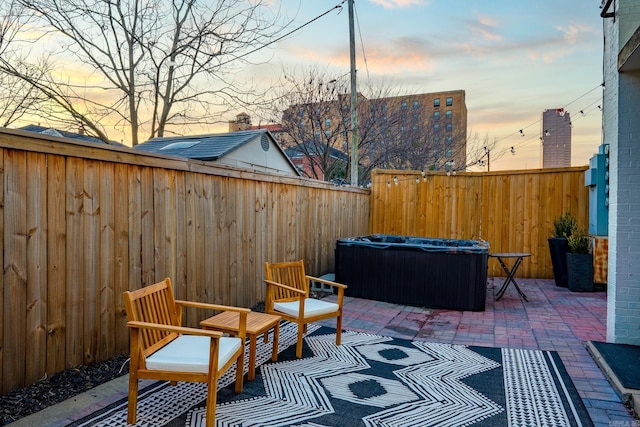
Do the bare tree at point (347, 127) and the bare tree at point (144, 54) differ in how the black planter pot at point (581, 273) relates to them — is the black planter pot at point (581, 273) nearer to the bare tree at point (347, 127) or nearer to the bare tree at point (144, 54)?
the bare tree at point (347, 127)

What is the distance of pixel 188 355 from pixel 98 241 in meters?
1.15

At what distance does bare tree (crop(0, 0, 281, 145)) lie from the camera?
5.70 meters

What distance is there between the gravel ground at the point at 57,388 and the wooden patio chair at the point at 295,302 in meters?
1.25

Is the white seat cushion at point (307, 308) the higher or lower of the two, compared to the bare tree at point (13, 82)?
lower

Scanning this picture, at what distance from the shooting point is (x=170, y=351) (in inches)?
91.7

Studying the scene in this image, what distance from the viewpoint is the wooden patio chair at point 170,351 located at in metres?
2.12

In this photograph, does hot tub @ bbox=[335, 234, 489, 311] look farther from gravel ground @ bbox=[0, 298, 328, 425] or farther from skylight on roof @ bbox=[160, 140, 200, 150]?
skylight on roof @ bbox=[160, 140, 200, 150]

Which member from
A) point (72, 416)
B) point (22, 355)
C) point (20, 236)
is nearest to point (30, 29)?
point (20, 236)

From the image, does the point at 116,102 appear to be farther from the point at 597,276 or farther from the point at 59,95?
the point at 597,276

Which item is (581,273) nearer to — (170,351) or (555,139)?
(555,139)

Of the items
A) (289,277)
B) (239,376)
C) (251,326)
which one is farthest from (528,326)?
(239,376)

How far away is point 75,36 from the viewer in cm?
577

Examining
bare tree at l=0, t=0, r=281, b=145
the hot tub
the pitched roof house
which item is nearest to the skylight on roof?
the pitched roof house

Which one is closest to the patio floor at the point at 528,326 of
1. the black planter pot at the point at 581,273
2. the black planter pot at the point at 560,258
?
the black planter pot at the point at 581,273
